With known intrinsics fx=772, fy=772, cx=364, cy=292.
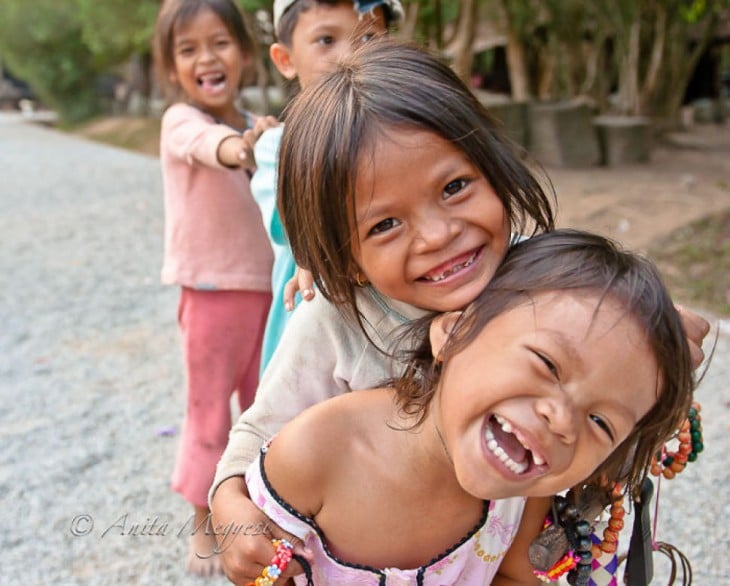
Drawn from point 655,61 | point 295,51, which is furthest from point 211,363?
point 655,61

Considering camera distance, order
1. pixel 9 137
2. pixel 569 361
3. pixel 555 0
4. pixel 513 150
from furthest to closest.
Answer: pixel 9 137 < pixel 555 0 < pixel 513 150 < pixel 569 361

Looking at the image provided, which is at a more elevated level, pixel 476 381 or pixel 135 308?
pixel 476 381

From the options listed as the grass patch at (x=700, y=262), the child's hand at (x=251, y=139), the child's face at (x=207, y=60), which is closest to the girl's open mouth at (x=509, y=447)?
the child's hand at (x=251, y=139)

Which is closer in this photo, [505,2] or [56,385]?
[56,385]

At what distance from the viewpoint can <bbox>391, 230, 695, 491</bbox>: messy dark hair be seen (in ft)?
3.42

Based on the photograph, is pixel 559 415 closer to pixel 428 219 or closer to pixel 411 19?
pixel 428 219

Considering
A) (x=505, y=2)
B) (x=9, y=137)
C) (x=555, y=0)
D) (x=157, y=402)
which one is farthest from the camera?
(x=9, y=137)

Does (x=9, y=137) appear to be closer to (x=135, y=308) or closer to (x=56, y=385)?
(x=135, y=308)

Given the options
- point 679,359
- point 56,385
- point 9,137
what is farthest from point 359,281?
point 9,137

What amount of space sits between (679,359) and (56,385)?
376 cm

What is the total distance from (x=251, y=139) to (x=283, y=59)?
33 centimetres

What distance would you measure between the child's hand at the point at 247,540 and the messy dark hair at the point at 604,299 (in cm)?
30

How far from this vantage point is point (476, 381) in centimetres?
103

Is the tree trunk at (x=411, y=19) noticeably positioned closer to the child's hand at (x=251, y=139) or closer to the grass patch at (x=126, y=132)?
the child's hand at (x=251, y=139)
